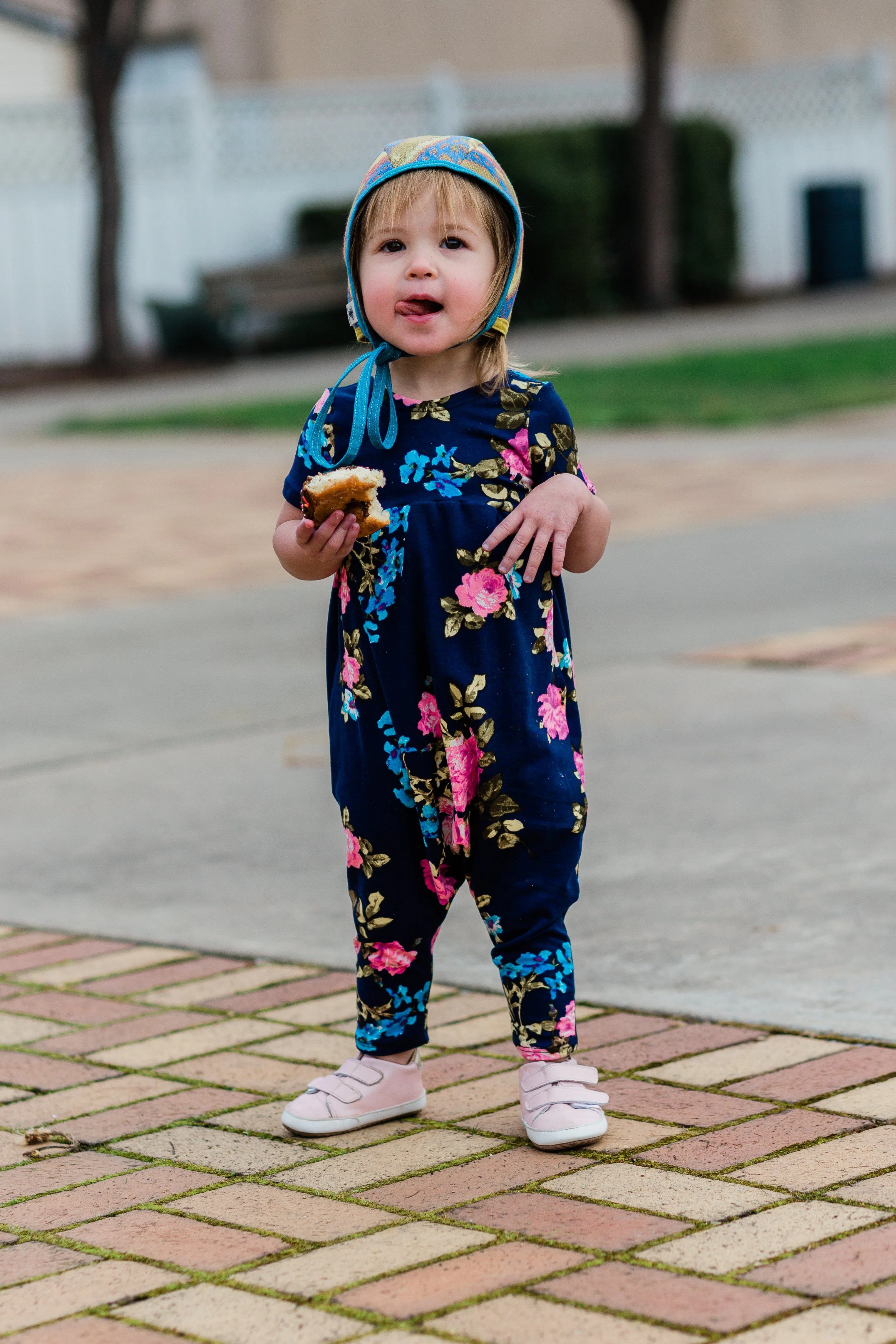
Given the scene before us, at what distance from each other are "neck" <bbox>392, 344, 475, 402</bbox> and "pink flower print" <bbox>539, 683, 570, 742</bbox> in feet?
1.39

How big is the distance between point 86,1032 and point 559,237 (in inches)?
738

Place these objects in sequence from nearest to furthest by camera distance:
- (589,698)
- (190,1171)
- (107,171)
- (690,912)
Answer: (190,1171)
(690,912)
(589,698)
(107,171)

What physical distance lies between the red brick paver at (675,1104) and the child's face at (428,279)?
41.7 inches

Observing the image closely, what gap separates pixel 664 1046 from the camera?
3059mm

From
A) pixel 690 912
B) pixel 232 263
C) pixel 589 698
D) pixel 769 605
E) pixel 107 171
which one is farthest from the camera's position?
pixel 232 263

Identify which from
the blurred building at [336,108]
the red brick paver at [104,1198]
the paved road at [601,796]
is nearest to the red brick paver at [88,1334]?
the red brick paver at [104,1198]

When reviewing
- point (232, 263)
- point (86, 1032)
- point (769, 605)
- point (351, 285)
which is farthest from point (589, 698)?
point (232, 263)

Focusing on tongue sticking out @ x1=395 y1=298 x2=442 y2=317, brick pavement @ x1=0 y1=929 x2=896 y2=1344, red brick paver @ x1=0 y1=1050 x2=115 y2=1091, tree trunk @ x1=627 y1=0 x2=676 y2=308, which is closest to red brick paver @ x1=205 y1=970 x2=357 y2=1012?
brick pavement @ x1=0 y1=929 x2=896 y2=1344

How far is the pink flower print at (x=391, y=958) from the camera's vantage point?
2812 millimetres

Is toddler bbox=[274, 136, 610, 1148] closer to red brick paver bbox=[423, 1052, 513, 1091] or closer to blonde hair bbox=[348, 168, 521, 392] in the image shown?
blonde hair bbox=[348, 168, 521, 392]

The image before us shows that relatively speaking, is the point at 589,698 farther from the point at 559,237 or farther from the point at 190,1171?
the point at 559,237

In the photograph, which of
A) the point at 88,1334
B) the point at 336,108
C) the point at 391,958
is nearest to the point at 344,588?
the point at 391,958

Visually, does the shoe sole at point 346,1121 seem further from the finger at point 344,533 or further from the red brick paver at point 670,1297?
the finger at point 344,533

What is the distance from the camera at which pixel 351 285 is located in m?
2.78
